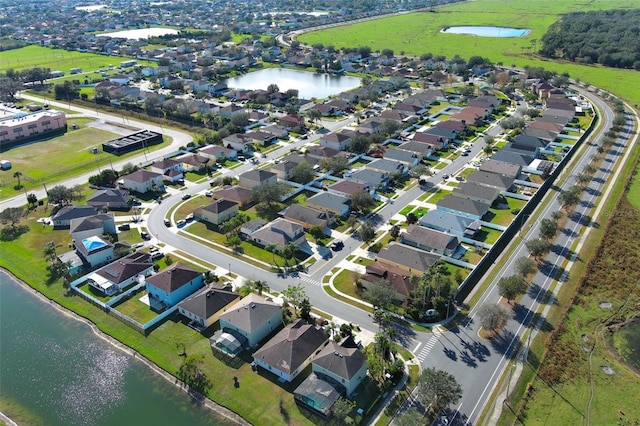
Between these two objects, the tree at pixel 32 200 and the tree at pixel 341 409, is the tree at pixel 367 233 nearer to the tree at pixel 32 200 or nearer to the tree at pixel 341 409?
the tree at pixel 341 409

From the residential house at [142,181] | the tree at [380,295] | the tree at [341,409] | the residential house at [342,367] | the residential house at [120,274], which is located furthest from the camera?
the residential house at [142,181]

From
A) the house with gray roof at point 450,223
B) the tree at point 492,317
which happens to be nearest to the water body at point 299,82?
the house with gray roof at point 450,223

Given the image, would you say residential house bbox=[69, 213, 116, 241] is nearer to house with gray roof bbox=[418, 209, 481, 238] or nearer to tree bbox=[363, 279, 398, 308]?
tree bbox=[363, 279, 398, 308]

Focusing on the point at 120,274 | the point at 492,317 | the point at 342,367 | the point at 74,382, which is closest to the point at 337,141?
the point at 120,274

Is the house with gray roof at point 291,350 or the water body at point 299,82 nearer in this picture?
the house with gray roof at point 291,350

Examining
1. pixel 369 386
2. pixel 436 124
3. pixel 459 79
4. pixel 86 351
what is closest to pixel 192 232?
pixel 86 351

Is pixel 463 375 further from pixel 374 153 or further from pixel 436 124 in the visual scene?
pixel 436 124
